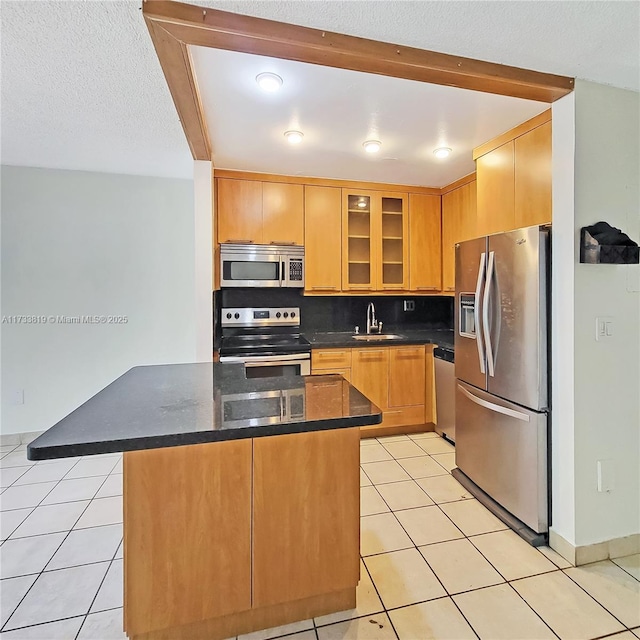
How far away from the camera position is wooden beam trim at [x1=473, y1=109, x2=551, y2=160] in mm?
2166

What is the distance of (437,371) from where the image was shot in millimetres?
3422

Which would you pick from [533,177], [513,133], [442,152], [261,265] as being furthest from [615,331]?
[261,265]

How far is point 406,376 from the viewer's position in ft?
11.4

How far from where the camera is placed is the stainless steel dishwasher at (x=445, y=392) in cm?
319

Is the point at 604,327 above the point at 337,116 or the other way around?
the other way around

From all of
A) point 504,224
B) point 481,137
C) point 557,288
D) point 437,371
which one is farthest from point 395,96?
point 437,371

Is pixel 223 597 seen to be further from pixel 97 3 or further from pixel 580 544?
A: pixel 97 3

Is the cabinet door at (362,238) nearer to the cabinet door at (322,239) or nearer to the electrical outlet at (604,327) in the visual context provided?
the cabinet door at (322,239)

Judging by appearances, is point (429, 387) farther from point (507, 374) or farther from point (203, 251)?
point (203, 251)

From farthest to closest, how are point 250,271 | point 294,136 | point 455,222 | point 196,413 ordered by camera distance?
1. point 455,222
2. point 250,271
3. point 294,136
4. point 196,413

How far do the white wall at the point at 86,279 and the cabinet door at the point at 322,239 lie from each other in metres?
1.12

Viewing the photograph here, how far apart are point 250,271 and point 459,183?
2121 mm

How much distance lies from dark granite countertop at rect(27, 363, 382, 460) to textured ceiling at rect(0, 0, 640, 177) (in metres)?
1.45

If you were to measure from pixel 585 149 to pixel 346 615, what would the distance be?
235 cm
